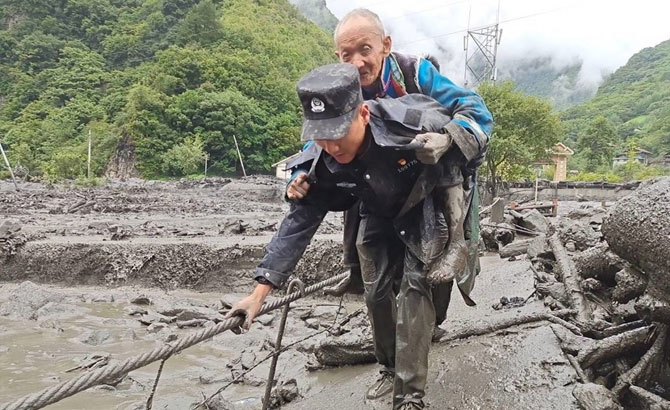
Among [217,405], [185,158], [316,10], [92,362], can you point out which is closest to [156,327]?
[92,362]

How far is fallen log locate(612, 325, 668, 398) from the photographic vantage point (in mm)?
2430

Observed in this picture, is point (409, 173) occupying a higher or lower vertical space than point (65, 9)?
lower

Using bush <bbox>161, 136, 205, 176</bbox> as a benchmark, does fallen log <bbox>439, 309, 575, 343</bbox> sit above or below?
above

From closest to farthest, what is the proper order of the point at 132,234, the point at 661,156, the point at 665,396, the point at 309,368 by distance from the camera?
the point at 665,396 < the point at 309,368 < the point at 132,234 < the point at 661,156

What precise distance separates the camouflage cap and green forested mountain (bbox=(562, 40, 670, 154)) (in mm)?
64376

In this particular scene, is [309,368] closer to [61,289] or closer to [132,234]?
[61,289]

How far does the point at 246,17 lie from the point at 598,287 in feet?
299

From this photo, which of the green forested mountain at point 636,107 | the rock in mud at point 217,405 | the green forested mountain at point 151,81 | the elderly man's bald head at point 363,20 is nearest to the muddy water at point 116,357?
the rock in mud at point 217,405

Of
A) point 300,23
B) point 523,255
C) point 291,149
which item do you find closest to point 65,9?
point 300,23

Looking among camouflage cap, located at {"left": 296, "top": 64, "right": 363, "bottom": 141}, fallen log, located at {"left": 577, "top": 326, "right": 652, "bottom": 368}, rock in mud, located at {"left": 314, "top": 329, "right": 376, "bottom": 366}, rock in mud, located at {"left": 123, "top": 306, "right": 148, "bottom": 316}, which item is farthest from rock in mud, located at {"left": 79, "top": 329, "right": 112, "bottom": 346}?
fallen log, located at {"left": 577, "top": 326, "right": 652, "bottom": 368}

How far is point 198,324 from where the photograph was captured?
24.7 ft

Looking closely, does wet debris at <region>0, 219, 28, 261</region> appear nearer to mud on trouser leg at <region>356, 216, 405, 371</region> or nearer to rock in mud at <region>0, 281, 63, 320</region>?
rock in mud at <region>0, 281, 63, 320</region>

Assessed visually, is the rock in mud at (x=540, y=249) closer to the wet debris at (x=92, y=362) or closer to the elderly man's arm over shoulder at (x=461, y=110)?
the elderly man's arm over shoulder at (x=461, y=110)

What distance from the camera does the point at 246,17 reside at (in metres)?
86.6
